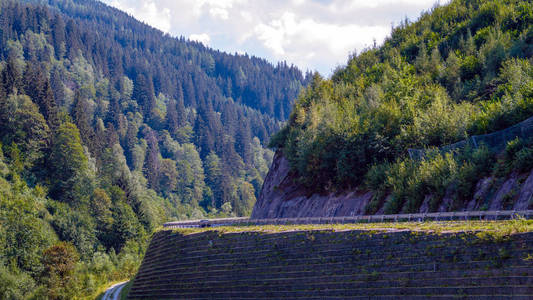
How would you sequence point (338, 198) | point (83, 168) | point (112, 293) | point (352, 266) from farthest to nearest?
point (83, 168) < point (112, 293) < point (338, 198) < point (352, 266)

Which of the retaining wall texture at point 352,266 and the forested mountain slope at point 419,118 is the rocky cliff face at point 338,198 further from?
the retaining wall texture at point 352,266

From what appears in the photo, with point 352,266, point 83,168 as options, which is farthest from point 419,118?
point 83,168

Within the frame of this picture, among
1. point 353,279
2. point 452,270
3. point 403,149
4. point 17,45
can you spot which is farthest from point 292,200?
point 17,45

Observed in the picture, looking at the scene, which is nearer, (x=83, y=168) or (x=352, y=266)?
(x=352, y=266)

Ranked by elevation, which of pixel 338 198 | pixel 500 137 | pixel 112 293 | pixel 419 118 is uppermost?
pixel 419 118

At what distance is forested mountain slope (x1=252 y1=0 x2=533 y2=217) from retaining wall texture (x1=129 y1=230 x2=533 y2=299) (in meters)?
6.32

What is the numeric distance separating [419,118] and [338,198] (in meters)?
7.08

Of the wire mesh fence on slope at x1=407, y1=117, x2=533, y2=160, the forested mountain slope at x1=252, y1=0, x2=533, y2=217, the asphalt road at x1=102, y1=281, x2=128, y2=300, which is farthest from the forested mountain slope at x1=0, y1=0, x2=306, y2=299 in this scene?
the wire mesh fence on slope at x1=407, y1=117, x2=533, y2=160

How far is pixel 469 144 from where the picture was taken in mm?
25625

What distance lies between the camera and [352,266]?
1908 cm

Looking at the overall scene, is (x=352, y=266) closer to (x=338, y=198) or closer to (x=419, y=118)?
(x=419, y=118)

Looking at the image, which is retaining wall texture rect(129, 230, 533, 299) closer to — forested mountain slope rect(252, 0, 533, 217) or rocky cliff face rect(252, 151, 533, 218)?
rocky cliff face rect(252, 151, 533, 218)

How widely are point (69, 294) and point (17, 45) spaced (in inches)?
5565

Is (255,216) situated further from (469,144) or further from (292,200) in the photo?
(469,144)
